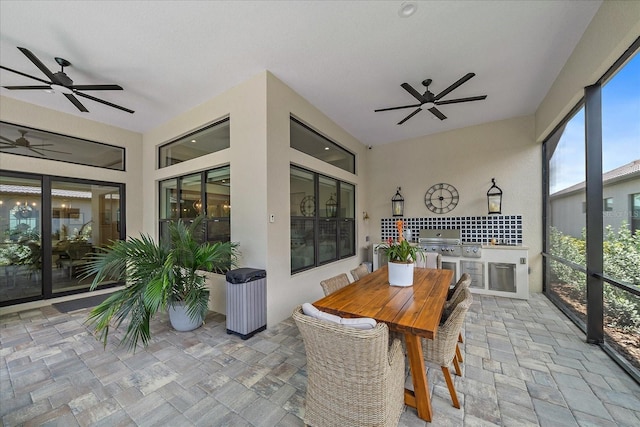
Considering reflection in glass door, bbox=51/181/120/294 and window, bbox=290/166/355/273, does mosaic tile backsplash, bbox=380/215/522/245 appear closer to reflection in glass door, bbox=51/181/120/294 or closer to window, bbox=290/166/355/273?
window, bbox=290/166/355/273

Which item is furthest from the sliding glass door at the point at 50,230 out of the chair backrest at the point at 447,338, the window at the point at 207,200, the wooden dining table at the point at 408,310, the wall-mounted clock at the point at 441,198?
the wall-mounted clock at the point at 441,198

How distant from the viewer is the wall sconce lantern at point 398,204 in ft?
18.0

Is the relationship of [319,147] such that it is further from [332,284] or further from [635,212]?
[635,212]

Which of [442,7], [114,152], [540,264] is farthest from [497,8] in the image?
[114,152]

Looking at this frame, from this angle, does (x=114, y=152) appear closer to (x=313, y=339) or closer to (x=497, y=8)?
(x=313, y=339)

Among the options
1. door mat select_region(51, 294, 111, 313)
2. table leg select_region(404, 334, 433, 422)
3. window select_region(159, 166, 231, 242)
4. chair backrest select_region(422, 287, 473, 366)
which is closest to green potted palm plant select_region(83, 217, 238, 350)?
window select_region(159, 166, 231, 242)

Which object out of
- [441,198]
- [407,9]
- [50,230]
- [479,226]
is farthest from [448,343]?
[50,230]

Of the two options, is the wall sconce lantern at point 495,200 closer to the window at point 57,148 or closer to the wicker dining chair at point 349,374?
the wicker dining chair at point 349,374

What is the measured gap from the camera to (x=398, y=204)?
18.1 ft

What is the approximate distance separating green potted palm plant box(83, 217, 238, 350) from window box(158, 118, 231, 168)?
150 centimetres

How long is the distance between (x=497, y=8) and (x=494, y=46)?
56 centimetres

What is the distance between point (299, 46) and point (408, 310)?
285 centimetres

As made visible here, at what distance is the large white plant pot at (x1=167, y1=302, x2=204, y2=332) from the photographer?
2902 millimetres

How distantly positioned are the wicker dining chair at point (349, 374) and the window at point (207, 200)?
2571mm
